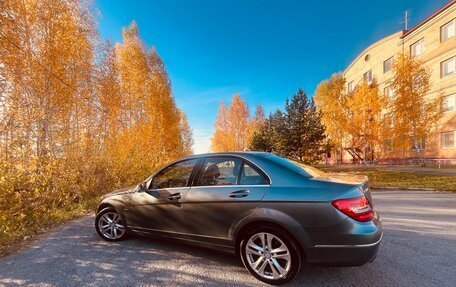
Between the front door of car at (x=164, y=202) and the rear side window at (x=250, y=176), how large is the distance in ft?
3.00

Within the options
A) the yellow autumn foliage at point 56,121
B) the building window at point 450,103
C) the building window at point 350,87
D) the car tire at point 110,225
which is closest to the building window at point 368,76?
the building window at point 350,87

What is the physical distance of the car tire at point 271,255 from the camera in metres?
2.87

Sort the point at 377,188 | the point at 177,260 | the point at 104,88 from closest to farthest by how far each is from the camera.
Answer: the point at 177,260, the point at 377,188, the point at 104,88

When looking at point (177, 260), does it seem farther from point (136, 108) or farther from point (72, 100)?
point (136, 108)

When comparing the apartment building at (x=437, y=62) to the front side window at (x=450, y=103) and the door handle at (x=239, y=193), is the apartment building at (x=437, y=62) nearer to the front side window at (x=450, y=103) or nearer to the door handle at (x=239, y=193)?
the front side window at (x=450, y=103)

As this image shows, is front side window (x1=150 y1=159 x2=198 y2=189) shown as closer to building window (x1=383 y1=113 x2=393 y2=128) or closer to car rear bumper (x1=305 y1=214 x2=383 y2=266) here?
car rear bumper (x1=305 y1=214 x2=383 y2=266)

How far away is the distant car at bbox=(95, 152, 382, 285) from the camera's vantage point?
2707 mm

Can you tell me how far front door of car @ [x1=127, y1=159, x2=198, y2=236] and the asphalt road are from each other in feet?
1.43

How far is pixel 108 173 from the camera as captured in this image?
9617 millimetres

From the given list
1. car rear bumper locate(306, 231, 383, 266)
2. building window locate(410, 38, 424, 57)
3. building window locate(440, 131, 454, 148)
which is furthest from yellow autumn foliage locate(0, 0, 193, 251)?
building window locate(410, 38, 424, 57)

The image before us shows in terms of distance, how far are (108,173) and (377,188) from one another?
39.4 feet

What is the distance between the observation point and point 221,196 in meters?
3.31

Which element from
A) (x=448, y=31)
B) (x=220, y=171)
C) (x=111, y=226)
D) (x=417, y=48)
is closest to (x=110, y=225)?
(x=111, y=226)

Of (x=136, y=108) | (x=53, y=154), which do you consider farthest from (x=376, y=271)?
(x=136, y=108)
